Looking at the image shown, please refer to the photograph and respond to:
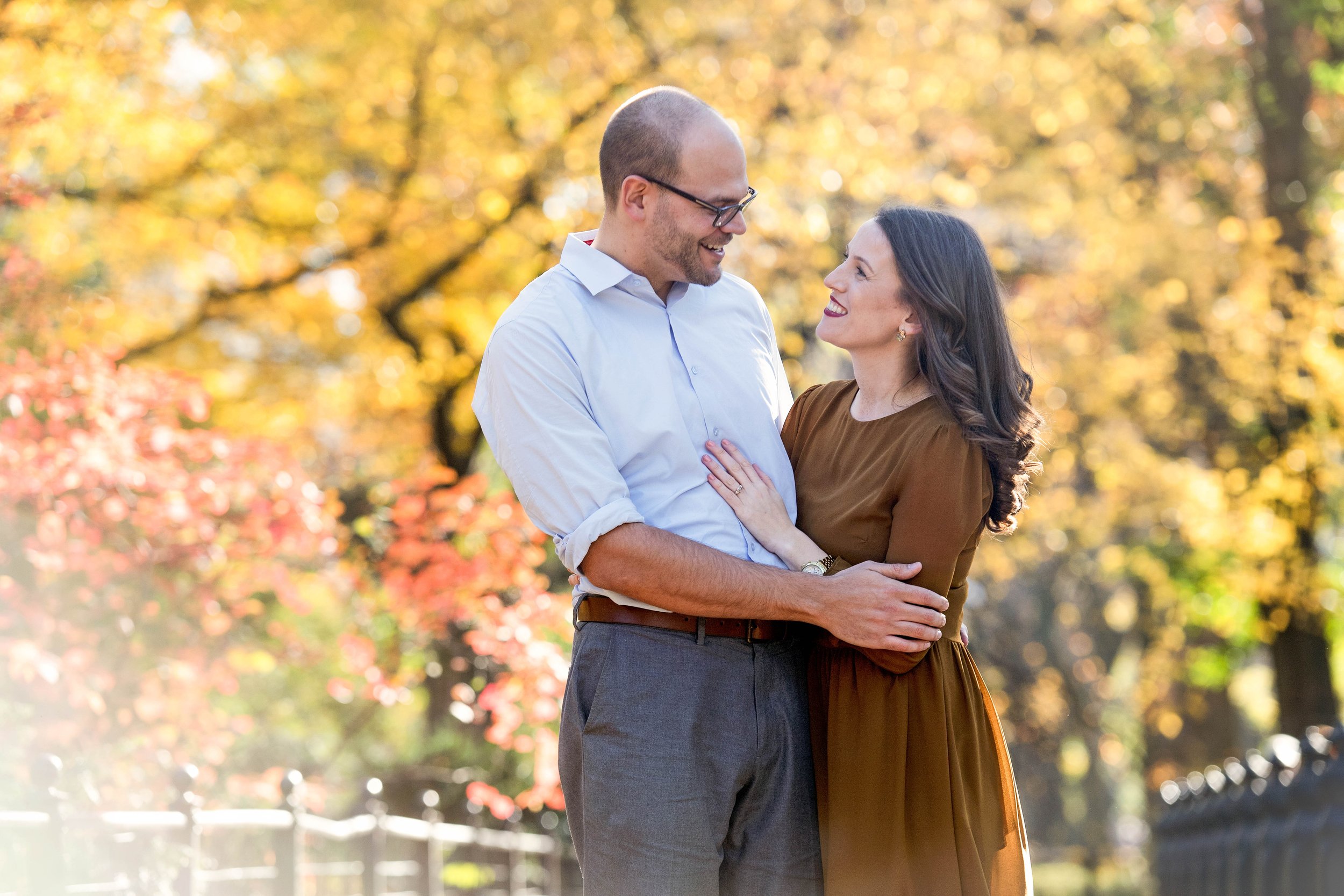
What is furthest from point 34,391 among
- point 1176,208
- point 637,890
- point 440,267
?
point 1176,208

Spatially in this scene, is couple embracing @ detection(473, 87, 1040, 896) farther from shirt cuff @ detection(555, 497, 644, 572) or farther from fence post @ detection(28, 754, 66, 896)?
fence post @ detection(28, 754, 66, 896)

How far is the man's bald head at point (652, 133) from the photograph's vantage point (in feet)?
10.3

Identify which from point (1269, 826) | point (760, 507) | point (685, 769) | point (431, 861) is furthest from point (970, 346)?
point (431, 861)

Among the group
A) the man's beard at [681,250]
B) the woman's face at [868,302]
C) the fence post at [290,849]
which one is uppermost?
the man's beard at [681,250]

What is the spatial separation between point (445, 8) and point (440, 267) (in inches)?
87.9

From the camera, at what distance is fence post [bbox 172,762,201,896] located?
4266 millimetres

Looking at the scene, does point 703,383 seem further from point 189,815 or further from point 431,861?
point 431,861

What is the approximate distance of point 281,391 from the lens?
13.2m

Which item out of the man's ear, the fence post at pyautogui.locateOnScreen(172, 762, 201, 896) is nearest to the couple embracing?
the man's ear

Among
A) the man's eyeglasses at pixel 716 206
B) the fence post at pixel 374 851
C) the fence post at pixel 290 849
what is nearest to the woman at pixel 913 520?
the man's eyeglasses at pixel 716 206

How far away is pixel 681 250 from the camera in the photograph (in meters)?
3.15

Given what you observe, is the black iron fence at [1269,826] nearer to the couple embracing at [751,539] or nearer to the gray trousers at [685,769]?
the couple embracing at [751,539]

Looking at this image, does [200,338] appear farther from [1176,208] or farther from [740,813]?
[740,813]

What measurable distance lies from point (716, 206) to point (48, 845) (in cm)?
266
